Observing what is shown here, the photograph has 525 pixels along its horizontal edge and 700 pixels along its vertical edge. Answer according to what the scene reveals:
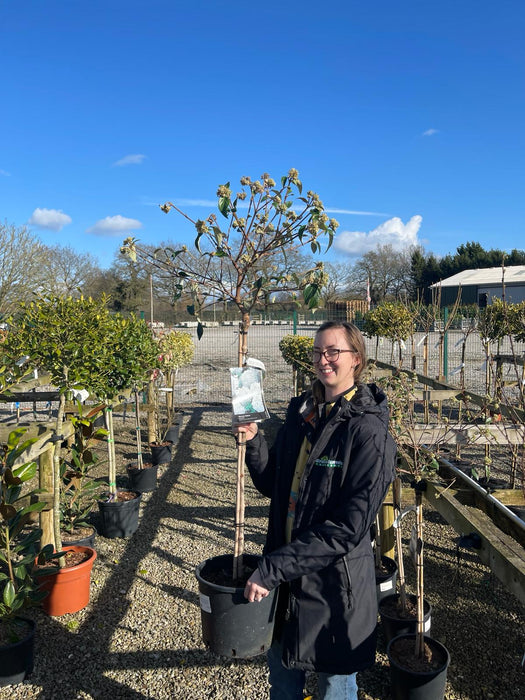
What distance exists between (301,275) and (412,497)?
6.80 feet

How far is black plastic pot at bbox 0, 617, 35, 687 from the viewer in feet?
8.91

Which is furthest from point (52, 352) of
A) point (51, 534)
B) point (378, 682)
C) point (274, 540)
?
point (378, 682)

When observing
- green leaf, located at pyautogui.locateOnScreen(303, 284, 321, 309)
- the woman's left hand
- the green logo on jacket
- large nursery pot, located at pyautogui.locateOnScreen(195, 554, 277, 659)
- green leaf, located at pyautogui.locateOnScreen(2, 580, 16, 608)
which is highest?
green leaf, located at pyautogui.locateOnScreen(303, 284, 321, 309)

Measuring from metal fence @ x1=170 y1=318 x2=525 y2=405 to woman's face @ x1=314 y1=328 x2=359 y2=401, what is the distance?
822 cm

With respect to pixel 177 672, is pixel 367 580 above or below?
above

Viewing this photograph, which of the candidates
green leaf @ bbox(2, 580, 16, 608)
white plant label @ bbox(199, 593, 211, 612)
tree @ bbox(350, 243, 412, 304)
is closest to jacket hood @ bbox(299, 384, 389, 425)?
white plant label @ bbox(199, 593, 211, 612)

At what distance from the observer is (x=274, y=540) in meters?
2.07

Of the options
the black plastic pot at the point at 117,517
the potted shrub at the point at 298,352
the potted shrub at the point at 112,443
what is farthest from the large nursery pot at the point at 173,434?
the black plastic pot at the point at 117,517

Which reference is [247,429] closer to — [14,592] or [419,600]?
[419,600]

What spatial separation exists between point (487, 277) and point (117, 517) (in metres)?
43.3

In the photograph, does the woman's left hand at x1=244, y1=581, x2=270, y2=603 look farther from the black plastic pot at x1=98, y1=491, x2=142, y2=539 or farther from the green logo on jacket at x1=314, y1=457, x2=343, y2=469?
Result: the black plastic pot at x1=98, y1=491, x2=142, y2=539

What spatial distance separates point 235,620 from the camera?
1.93 metres

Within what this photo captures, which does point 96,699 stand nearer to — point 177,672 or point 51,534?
point 177,672

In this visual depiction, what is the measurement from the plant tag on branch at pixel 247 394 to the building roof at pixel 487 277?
37.9 meters
